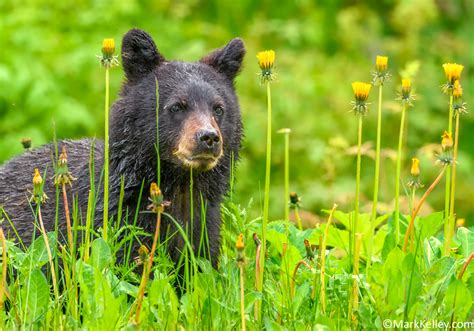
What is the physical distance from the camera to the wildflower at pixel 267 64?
11.8ft

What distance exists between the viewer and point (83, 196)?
16.4 ft

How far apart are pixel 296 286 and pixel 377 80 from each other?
0.89 m

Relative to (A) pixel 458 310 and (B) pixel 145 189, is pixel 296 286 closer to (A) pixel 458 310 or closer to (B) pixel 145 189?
(A) pixel 458 310

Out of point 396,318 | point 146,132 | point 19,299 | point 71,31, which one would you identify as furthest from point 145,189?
point 71,31

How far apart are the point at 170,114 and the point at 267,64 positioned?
156cm

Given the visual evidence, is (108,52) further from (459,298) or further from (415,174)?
(459,298)

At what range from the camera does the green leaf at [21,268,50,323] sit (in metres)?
3.62

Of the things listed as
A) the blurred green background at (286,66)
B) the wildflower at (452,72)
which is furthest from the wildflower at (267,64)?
the blurred green background at (286,66)

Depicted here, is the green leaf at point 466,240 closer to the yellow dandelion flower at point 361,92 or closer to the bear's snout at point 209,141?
the yellow dandelion flower at point 361,92

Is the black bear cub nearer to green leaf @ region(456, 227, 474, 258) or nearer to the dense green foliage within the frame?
the dense green foliage

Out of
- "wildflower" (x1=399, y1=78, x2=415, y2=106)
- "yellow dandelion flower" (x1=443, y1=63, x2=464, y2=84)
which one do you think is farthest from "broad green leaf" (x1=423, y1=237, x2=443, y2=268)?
"yellow dandelion flower" (x1=443, y1=63, x2=464, y2=84)

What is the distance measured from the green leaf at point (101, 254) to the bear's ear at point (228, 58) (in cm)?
193

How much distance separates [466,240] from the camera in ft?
13.9

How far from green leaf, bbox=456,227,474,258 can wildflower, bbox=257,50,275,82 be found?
1.16m
